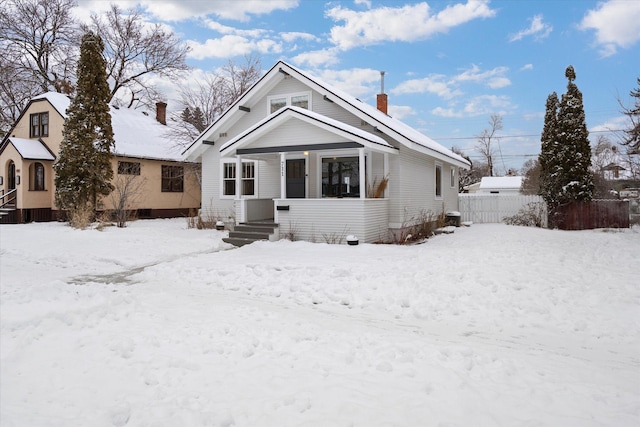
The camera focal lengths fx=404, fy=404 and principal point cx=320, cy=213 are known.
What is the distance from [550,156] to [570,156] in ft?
2.88

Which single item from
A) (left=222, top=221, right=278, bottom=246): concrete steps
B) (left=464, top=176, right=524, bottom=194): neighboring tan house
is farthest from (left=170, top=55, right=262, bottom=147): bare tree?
(left=464, top=176, right=524, bottom=194): neighboring tan house

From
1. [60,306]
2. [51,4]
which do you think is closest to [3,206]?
[51,4]

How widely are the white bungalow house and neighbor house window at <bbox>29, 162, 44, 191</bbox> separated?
31.1 feet

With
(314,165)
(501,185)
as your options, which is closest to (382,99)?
(314,165)

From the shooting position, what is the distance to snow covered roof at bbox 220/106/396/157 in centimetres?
1234

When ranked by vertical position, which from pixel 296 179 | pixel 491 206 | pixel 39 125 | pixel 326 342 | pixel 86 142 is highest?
pixel 39 125

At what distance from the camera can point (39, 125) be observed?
883 inches

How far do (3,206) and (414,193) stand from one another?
2107 centimetres

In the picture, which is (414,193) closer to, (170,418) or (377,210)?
(377,210)

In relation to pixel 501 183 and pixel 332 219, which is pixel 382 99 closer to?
pixel 332 219

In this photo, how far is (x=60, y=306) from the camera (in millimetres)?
6164

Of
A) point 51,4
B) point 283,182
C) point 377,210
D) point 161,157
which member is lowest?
point 377,210

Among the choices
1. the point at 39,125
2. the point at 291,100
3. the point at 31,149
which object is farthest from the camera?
the point at 39,125

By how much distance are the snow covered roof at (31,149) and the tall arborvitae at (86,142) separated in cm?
331
